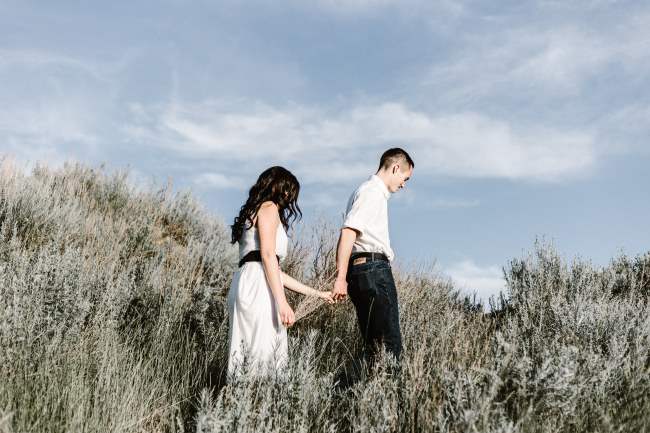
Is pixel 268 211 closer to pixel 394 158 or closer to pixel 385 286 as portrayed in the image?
pixel 385 286

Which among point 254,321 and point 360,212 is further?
point 360,212

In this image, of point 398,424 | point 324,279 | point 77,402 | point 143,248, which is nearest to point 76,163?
point 143,248

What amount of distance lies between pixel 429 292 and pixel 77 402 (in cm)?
552

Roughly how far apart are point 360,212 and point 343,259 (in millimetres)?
381

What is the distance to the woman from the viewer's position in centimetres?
368

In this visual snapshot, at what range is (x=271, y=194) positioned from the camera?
3.81 meters

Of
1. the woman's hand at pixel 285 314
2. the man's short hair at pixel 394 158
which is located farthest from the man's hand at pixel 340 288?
the man's short hair at pixel 394 158

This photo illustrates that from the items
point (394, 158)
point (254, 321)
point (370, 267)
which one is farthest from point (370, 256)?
point (254, 321)

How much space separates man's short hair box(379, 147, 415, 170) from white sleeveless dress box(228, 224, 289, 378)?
3.89 feet

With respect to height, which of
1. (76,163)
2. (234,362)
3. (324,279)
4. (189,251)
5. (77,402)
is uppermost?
(76,163)

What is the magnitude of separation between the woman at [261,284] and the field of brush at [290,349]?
21 centimetres

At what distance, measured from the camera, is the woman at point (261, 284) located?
145 inches

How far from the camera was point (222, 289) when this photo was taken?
745 centimetres

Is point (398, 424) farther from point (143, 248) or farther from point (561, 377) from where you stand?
point (143, 248)
